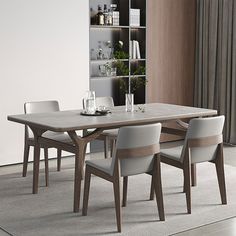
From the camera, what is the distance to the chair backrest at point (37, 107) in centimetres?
580

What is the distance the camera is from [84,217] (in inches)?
179

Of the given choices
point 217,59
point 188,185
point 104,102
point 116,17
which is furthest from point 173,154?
point 217,59

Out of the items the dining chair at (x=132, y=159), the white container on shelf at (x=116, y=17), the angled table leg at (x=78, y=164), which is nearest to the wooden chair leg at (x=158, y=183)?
the dining chair at (x=132, y=159)

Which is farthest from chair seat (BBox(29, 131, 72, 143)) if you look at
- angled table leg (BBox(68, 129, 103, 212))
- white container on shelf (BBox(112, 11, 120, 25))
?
white container on shelf (BBox(112, 11, 120, 25))

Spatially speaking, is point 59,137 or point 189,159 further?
point 59,137

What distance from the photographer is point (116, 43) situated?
765cm

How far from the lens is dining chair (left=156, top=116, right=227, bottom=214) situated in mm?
4574

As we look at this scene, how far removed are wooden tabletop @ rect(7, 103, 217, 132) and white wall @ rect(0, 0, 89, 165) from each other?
1.23 meters

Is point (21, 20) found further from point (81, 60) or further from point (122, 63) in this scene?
point (122, 63)

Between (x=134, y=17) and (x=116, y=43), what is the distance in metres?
0.47

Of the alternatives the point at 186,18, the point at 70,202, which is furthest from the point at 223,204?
the point at 186,18

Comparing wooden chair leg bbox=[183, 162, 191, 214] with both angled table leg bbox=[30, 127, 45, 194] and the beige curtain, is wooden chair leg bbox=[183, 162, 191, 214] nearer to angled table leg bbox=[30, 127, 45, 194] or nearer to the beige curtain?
angled table leg bbox=[30, 127, 45, 194]

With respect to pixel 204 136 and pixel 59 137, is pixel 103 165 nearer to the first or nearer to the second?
pixel 204 136

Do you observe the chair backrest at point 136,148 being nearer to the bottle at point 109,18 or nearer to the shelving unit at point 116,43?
the shelving unit at point 116,43
